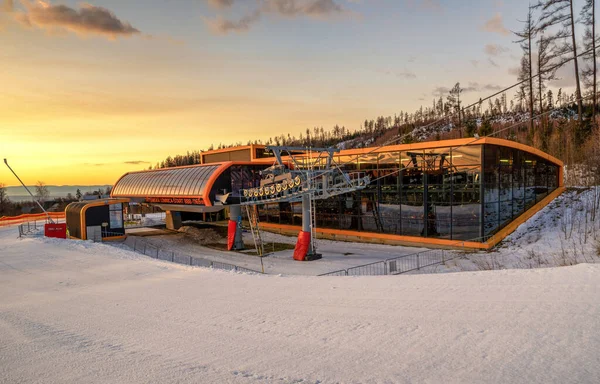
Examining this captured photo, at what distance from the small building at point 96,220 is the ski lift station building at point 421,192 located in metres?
5.41

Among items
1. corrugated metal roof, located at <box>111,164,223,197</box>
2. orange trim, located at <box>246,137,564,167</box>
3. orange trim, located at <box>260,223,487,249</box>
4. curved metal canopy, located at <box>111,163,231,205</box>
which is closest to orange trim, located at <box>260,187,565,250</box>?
orange trim, located at <box>260,223,487,249</box>

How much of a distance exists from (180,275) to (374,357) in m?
12.3

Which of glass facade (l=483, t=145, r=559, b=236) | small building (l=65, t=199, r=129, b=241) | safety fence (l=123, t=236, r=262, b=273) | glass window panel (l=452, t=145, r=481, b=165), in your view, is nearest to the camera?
safety fence (l=123, t=236, r=262, b=273)

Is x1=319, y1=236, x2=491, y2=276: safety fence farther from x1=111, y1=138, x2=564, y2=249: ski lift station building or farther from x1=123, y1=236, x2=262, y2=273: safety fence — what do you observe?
x1=123, y1=236, x2=262, y2=273: safety fence

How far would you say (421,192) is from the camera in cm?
2998

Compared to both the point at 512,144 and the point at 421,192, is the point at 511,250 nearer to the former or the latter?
the point at 421,192

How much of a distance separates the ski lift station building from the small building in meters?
5.41

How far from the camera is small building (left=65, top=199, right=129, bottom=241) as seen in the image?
112ft

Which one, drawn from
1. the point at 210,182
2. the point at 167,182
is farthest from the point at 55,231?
the point at 210,182

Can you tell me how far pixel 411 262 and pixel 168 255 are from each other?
17.8m

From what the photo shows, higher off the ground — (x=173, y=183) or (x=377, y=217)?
(x=173, y=183)

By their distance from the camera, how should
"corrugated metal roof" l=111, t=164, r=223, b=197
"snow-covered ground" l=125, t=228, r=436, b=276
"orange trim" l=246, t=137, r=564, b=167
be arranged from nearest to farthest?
"snow-covered ground" l=125, t=228, r=436, b=276
"orange trim" l=246, t=137, r=564, b=167
"corrugated metal roof" l=111, t=164, r=223, b=197

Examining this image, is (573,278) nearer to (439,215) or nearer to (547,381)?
(547,381)

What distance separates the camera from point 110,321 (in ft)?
35.6
